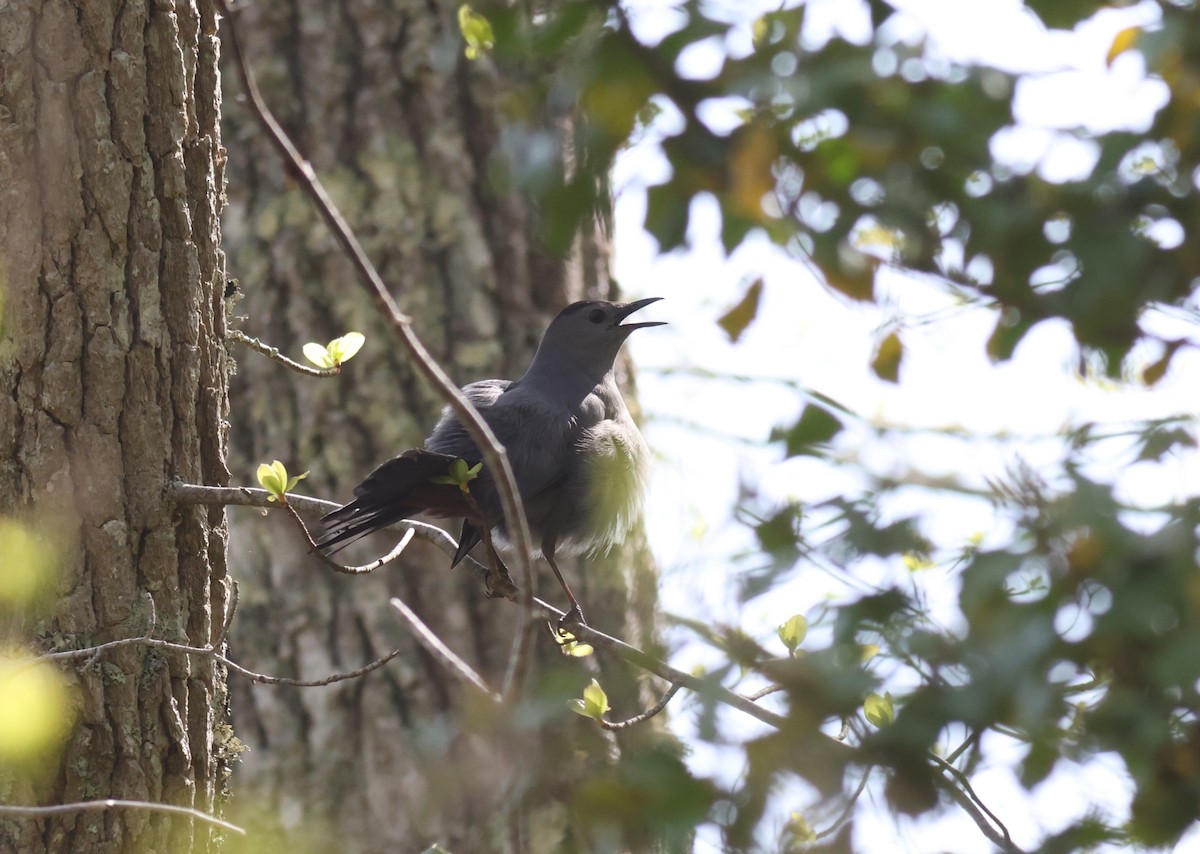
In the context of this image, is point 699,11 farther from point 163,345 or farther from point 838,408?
point 163,345

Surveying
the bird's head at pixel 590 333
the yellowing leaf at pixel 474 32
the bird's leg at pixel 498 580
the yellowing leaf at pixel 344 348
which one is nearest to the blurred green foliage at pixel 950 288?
the yellowing leaf at pixel 474 32

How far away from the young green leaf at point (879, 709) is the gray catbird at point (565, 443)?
52.0 inches

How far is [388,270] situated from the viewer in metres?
5.02

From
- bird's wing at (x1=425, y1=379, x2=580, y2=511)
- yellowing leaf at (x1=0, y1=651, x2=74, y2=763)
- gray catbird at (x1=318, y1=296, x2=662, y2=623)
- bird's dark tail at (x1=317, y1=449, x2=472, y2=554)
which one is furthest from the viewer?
bird's wing at (x1=425, y1=379, x2=580, y2=511)

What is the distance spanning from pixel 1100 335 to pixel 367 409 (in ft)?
11.8

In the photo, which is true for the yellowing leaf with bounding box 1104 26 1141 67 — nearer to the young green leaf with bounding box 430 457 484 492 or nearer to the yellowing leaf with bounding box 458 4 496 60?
the yellowing leaf with bounding box 458 4 496 60

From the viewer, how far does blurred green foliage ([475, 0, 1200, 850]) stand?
1.46 meters

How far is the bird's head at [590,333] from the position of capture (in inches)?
182

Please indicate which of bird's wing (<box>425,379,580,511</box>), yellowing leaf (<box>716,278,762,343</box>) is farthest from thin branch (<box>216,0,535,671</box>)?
bird's wing (<box>425,379,580,511</box>)

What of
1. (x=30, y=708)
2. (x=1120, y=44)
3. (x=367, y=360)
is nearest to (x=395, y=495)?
(x=30, y=708)

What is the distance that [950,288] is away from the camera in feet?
6.71

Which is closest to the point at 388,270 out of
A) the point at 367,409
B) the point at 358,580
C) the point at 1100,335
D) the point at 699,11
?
the point at 367,409

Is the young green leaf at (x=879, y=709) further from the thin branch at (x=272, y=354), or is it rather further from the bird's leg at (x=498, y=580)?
the bird's leg at (x=498, y=580)

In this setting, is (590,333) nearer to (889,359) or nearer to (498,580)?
(498,580)
